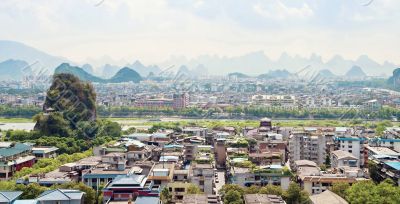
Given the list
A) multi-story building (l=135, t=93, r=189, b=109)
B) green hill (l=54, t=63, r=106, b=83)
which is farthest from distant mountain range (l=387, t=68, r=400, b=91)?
green hill (l=54, t=63, r=106, b=83)

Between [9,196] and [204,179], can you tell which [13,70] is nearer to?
[204,179]

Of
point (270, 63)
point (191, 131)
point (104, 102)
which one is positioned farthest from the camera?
point (270, 63)

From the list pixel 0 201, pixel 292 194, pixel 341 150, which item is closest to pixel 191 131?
pixel 341 150

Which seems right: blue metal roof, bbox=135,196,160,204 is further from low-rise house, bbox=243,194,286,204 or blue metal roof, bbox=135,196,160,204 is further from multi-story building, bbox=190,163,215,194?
multi-story building, bbox=190,163,215,194

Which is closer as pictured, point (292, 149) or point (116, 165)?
point (116, 165)

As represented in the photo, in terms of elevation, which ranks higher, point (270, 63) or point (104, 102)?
point (270, 63)

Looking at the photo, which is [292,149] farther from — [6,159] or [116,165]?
[6,159]

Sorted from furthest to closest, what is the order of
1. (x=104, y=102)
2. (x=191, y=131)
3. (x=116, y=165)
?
(x=104, y=102) → (x=191, y=131) → (x=116, y=165)
